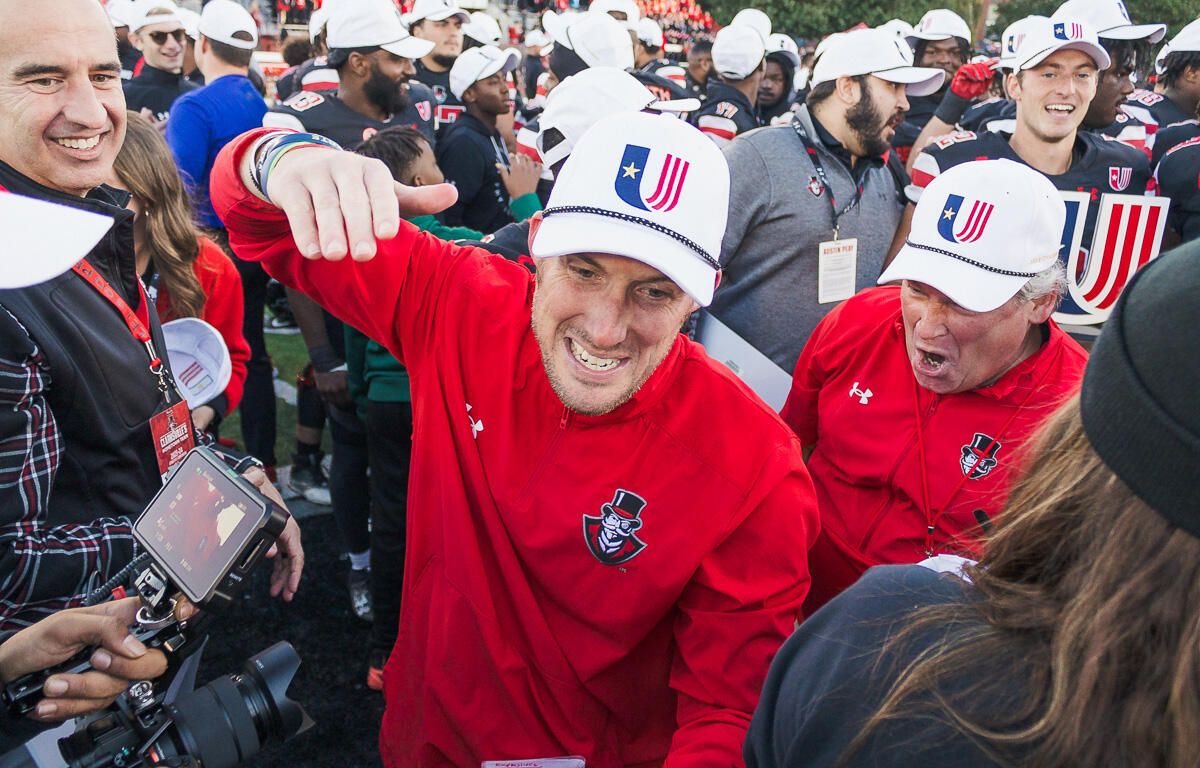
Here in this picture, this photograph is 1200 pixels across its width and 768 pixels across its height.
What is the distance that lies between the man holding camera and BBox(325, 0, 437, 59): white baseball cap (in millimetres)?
3022

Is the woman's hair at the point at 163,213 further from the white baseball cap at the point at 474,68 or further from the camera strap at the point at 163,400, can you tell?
the white baseball cap at the point at 474,68

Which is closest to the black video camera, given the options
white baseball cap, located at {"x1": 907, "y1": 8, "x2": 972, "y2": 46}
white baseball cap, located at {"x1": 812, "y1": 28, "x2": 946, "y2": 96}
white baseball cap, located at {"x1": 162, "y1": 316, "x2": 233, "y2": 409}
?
white baseball cap, located at {"x1": 162, "y1": 316, "x2": 233, "y2": 409}

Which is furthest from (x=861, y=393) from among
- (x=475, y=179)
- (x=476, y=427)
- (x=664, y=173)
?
(x=475, y=179)

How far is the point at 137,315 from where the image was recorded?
86.8 inches

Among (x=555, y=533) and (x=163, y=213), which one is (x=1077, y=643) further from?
(x=163, y=213)

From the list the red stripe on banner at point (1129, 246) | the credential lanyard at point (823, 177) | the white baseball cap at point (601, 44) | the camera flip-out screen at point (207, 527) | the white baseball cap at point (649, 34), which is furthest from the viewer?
the white baseball cap at point (649, 34)

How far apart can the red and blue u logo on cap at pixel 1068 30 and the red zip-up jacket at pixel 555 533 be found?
10.1ft

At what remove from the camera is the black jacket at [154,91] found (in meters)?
6.39

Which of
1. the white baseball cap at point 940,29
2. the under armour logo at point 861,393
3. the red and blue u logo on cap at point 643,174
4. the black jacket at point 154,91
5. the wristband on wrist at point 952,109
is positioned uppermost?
the red and blue u logo on cap at point 643,174

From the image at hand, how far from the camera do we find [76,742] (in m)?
1.48

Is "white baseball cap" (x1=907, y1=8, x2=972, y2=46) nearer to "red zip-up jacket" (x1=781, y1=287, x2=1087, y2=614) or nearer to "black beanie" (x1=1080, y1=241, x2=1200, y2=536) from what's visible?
"red zip-up jacket" (x1=781, y1=287, x2=1087, y2=614)

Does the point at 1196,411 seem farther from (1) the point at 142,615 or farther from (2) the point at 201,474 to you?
(1) the point at 142,615

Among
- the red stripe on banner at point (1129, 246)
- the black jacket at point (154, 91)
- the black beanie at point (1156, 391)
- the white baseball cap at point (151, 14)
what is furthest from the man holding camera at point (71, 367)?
the white baseball cap at point (151, 14)

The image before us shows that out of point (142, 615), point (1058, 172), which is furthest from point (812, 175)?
point (142, 615)
